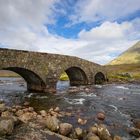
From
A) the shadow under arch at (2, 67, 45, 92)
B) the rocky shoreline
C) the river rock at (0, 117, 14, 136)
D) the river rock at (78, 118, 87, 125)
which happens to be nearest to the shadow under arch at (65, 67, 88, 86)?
the shadow under arch at (2, 67, 45, 92)

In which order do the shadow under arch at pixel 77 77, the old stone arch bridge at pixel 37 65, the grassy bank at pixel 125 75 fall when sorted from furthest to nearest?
the grassy bank at pixel 125 75 < the shadow under arch at pixel 77 77 < the old stone arch bridge at pixel 37 65

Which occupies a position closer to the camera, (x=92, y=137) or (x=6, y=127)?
(x=6, y=127)

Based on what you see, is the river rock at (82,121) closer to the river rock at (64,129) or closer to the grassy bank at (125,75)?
the river rock at (64,129)

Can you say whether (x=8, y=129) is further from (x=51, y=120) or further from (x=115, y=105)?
(x=115, y=105)

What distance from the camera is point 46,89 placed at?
93.1ft

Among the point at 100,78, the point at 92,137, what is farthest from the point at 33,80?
the point at 100,78

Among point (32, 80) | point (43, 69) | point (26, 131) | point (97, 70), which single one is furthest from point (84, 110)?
point (97, 70)

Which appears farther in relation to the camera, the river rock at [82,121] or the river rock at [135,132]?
the river rock at [82,121]

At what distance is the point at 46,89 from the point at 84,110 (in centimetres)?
1111

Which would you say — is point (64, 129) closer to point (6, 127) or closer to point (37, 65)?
point (6, 127)

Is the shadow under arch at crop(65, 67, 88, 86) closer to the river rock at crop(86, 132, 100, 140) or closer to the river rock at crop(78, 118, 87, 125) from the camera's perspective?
the river rock at crop(78, 118, 87, 125)

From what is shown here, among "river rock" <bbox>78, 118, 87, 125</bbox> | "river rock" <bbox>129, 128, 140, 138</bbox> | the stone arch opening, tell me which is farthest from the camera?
the stone arch opening

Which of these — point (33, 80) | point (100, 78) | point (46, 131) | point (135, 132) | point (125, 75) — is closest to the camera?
point (46, 131)

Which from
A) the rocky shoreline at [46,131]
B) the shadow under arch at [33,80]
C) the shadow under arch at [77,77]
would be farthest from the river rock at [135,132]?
the shadow under arch at [77,77]
